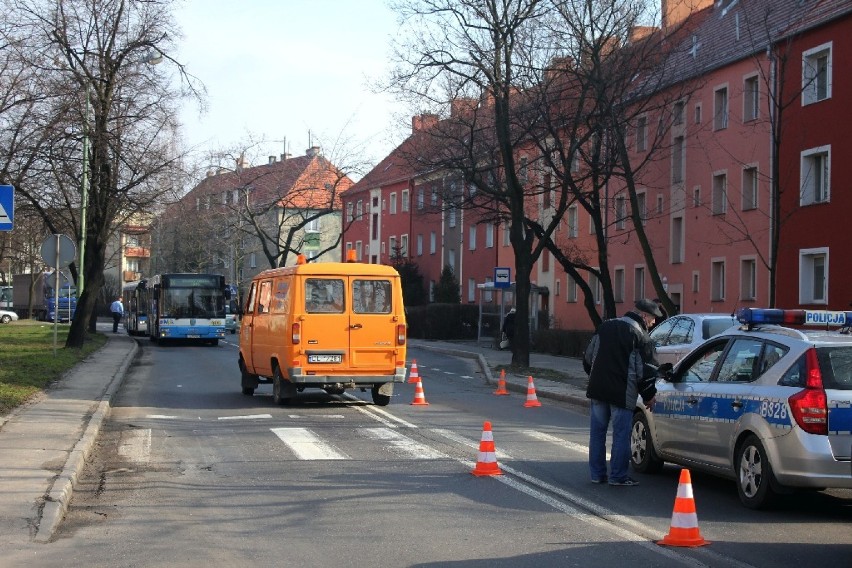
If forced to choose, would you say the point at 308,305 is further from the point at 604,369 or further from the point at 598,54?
the point at 598,54

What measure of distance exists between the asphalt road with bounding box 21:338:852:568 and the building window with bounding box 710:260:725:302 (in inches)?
920

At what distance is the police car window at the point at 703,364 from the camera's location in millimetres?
10219

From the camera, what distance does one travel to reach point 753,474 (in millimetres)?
9109

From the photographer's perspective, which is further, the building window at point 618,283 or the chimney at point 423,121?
the building window at point 618,283

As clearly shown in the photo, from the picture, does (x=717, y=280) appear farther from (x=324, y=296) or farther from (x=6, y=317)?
(x=6, y=317)

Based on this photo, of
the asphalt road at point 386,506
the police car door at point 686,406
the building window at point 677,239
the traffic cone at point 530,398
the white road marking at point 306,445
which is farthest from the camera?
the building window at point 677,239

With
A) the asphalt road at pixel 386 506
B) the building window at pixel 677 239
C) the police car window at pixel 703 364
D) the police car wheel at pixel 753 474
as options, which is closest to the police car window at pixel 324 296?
the asphalt road at pixel 386 506

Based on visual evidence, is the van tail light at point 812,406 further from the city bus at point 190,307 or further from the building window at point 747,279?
the city bus at point 190,307

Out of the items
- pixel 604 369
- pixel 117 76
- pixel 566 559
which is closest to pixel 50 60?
pixel 117 76

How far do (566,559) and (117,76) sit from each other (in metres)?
28.6

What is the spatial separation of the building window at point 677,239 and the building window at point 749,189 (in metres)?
4.89

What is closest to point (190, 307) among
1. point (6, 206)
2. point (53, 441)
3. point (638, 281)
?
point (638, 281)

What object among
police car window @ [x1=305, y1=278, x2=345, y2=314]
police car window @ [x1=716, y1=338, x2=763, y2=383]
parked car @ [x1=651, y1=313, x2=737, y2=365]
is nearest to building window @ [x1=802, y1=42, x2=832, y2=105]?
parked car @ [x1=651, y1=313, x2=737, y2=365]

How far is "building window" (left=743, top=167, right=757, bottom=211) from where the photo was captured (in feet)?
118
